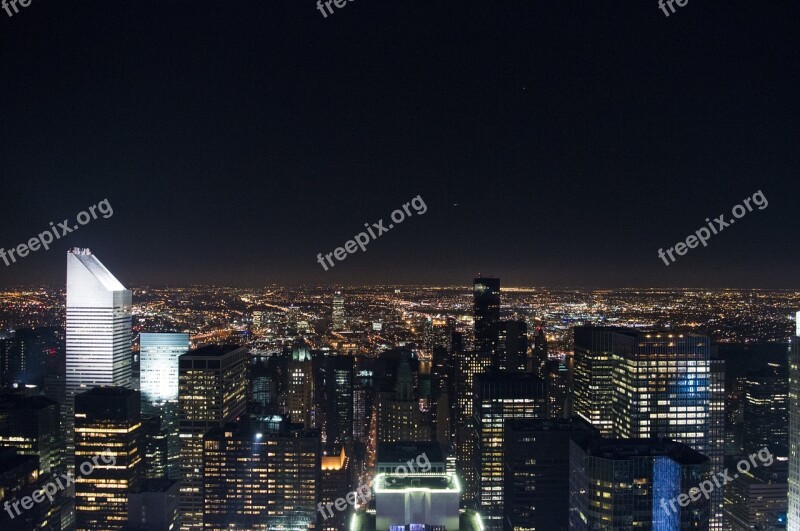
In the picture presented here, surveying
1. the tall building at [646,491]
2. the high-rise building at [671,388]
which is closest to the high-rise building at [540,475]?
the high-rise building at [671,388]

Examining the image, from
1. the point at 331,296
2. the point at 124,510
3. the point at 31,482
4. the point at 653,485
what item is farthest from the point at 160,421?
the point at 653,485

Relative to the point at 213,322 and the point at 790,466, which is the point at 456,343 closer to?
the point at 213,322

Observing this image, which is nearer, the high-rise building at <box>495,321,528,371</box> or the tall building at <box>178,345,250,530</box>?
the tall building at <box>178,345,250,530</box>

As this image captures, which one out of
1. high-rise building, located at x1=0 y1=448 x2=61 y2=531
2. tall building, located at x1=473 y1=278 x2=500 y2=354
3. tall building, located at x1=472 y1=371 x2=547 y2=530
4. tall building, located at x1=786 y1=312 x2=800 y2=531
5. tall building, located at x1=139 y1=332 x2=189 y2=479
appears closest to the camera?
tall building, located at x1=786 y1=312 x2=800 y2=531

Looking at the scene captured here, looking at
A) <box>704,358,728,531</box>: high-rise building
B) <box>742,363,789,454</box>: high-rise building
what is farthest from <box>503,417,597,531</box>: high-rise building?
<box>742,363,789,454</box>: high-rise building

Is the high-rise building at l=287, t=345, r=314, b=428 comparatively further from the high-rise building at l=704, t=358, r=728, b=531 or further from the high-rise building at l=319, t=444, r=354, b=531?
the high-rise building at l=704, t=358, r=728, b=531

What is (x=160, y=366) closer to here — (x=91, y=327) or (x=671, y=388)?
(x=91, y=327)
